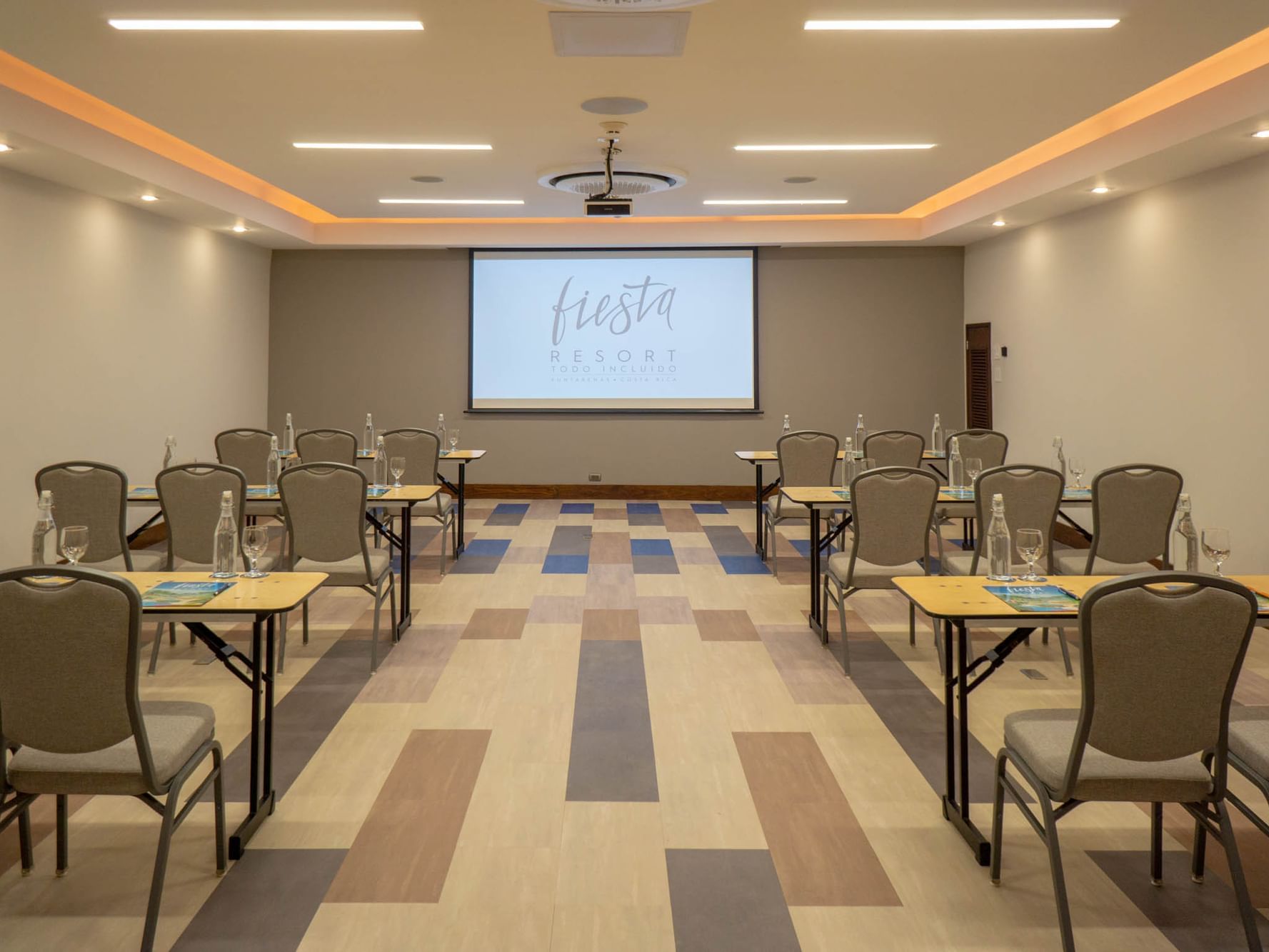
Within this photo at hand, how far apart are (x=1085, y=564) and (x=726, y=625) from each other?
2.02 m

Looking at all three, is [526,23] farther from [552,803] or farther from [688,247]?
[688,247]

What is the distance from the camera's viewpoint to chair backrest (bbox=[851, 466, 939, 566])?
15.2ft

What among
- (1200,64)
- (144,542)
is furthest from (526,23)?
(144,542)

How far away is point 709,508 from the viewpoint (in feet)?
34.3

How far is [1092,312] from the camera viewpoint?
312 inches

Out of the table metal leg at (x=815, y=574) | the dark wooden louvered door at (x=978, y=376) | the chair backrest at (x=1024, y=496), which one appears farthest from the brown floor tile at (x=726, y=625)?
the dark wooden louvered door at (x=978, y=376)

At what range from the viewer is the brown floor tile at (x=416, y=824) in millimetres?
2662

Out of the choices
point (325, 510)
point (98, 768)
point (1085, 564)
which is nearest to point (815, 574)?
point (1085, 564)

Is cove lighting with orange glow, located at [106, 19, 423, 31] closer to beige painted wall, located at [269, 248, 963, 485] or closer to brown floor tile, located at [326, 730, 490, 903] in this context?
brown floor tile, located at [326, 730, 490, 903]

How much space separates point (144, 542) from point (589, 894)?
7238 mm

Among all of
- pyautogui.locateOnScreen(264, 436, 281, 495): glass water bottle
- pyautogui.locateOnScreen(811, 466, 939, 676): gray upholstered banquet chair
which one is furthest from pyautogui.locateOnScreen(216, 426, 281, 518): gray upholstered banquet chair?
pyautogui.locateOnScreen(811, 466, 939, 676): gray upholstered banquet chair

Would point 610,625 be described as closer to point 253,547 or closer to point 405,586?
point 405,586

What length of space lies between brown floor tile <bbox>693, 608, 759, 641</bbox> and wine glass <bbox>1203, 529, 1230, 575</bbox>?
2.67 m

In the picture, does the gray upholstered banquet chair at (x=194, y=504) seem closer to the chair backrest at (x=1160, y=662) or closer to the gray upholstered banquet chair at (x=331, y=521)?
the gray upholstered banquet chair at (x=331, y=521)
